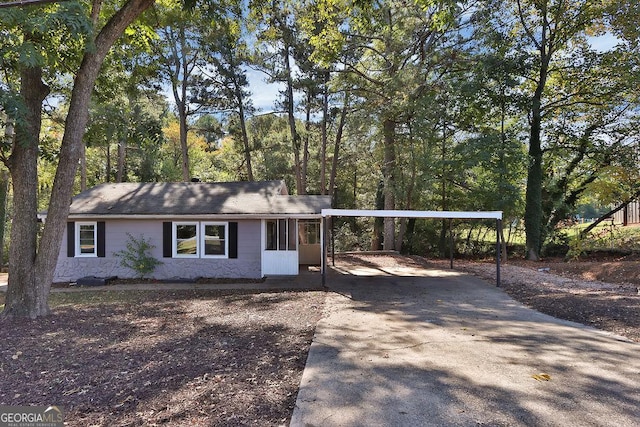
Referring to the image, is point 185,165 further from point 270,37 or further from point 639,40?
point 639,40

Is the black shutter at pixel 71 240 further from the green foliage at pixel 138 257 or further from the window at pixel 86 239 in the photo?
the green foliage at pixel 138 257

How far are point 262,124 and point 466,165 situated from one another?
10.8m

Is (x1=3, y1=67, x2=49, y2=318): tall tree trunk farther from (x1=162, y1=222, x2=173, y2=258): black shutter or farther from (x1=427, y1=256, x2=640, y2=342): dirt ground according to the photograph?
(x1=427, y1=256, x2=640, y2=342): dirt ground

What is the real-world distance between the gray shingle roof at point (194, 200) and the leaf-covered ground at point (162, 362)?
156 inches

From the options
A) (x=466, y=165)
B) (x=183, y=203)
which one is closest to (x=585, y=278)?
(x=466, y=165)

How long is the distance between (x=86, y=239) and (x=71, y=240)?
442 millimetres

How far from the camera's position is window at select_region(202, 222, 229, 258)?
11.5 metres

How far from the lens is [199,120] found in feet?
66.0

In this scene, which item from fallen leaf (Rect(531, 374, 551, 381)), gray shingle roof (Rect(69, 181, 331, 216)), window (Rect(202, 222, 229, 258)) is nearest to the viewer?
fallen leaf (Rect(531, 374, 551, 381))

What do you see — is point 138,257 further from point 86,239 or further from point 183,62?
point 183,62

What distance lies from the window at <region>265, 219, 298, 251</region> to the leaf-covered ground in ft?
14.2

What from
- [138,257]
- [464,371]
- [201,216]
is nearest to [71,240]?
[138,257]

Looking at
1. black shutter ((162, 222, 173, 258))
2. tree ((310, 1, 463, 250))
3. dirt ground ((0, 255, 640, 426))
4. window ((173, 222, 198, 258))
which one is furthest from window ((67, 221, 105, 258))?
tree ((310, 1, 463, 250))

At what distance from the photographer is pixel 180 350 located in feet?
15.7
